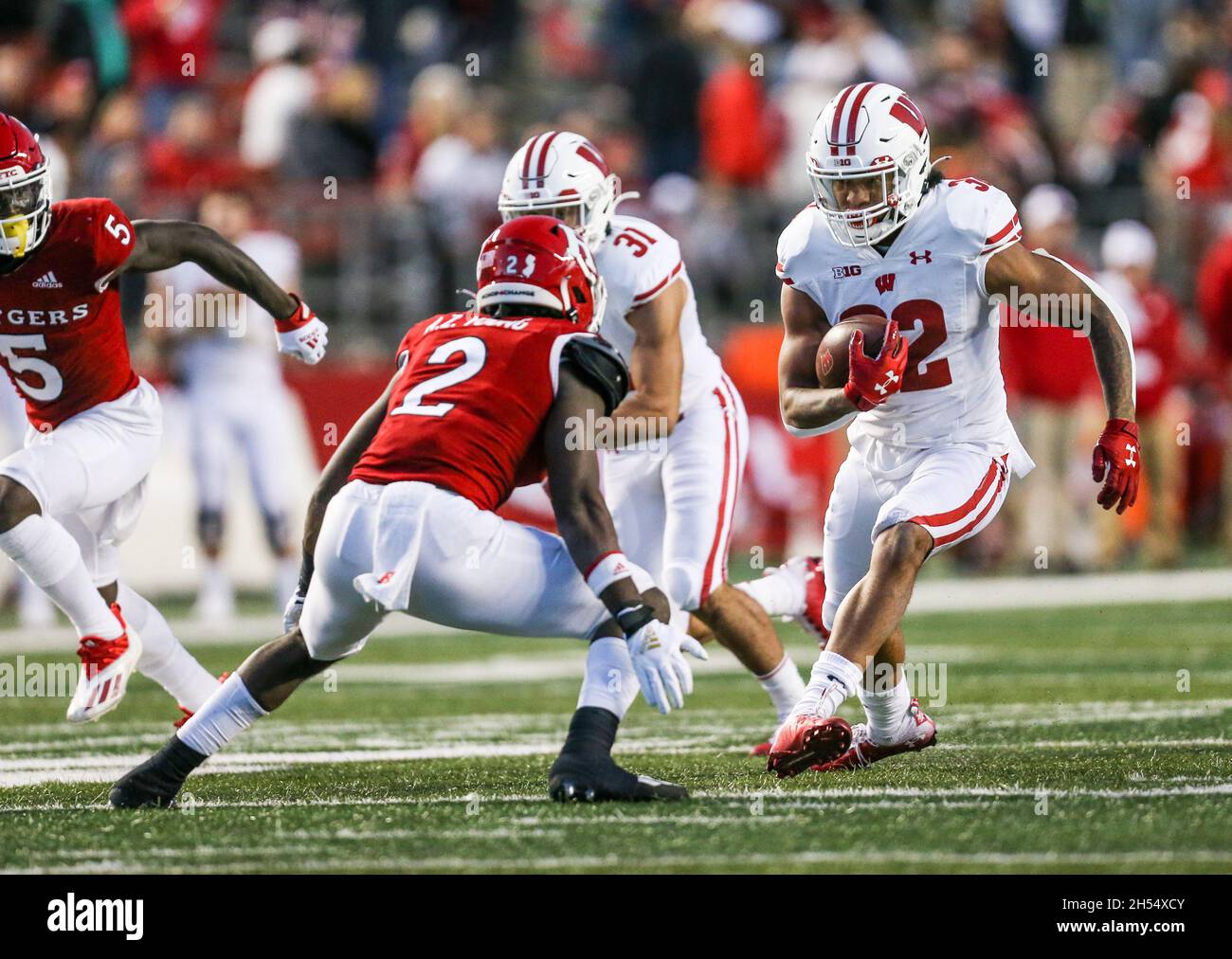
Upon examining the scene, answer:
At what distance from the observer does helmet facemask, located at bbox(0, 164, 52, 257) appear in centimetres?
580

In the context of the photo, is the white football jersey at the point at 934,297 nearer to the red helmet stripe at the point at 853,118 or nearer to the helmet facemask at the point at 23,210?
the red helmet stripe at the point at 853,118

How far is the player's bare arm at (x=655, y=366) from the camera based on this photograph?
5.99 m

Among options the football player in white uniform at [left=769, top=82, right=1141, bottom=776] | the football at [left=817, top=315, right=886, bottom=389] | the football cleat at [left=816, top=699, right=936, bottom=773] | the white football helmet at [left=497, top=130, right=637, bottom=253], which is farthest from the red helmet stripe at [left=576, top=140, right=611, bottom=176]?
the football cleat at [left=816, top=699, right=936, bottom=773]

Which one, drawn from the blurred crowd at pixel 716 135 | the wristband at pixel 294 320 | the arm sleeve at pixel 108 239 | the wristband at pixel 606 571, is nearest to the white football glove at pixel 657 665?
the wristband at pixel 606 571

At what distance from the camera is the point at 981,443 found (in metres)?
5.60

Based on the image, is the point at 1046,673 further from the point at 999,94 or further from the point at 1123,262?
the point at 999,94

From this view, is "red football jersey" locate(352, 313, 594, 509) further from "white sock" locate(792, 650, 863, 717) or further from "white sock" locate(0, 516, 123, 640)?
"white sock" locate(0, 516, 123, 640)

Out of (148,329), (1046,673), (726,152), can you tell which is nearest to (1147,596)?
(1046,673)

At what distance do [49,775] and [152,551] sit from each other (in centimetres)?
642

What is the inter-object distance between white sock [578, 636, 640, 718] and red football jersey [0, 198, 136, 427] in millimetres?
1968

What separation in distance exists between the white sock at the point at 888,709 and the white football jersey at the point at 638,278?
3.70 feet

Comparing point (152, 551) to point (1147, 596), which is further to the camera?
point (152, 551)

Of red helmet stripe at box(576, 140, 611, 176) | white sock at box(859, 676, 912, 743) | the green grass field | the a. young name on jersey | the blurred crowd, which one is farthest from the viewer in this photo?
the blurred crowd

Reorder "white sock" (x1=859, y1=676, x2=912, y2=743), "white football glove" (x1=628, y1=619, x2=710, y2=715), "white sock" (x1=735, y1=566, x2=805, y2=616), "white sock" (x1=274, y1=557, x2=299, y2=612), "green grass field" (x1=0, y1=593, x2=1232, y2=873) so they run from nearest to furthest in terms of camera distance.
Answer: "green grass field" (x1=0, y1=593, x2=1232, y2=873)
"white football glove" (x1=628, y1=619, x2=710, y2=715)
"white sock" (x1=859, y1=676, x2=912, y2=743)
"white sock" (x1=735, y1=566, x2=805, y2=616)
"white sock" (x1=274, y1=557, x2=299, y2=612)
